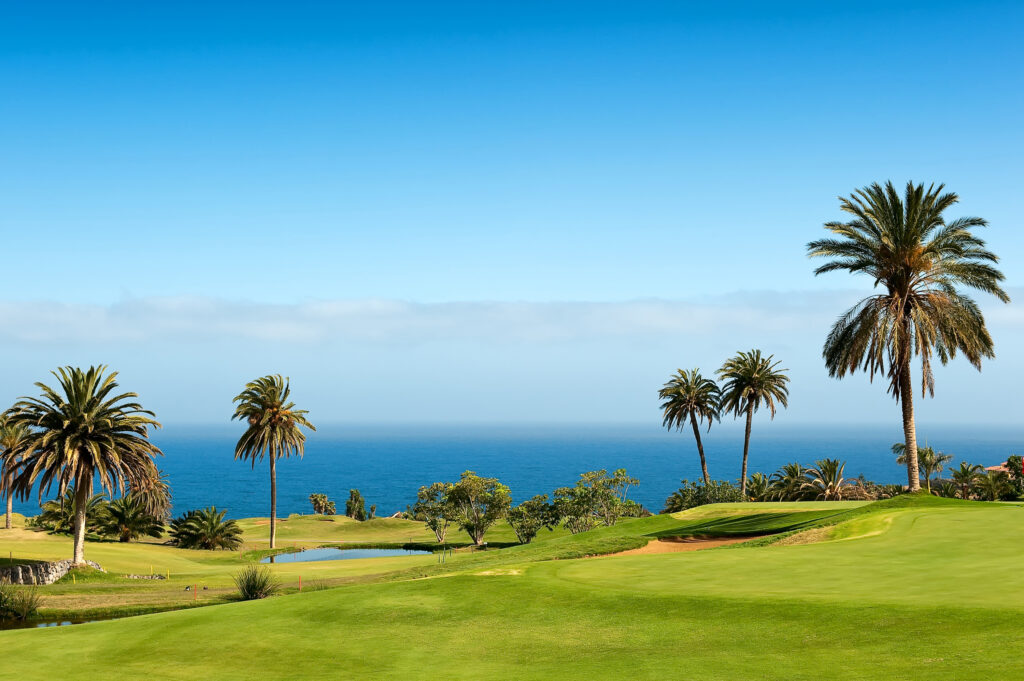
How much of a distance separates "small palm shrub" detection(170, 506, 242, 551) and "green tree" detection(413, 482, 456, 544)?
1730 cm

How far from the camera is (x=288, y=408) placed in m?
71.3

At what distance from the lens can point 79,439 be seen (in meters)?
44.4

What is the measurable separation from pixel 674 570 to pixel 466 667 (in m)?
10.0

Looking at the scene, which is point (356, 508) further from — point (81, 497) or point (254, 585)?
point (254, 585)

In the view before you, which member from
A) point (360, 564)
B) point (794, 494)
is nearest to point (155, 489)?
point (360, 564)

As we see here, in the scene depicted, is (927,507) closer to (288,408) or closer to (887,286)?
(887,286)

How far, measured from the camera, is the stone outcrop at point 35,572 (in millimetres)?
38594

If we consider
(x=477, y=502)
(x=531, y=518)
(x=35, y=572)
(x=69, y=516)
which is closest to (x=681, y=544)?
(x=35, y=572)

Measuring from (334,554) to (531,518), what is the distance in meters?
17.7

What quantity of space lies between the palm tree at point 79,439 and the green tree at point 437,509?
33.0 meters

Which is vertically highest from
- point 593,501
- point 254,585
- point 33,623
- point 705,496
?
point 705,496

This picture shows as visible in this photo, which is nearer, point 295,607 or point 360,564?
point 295,607

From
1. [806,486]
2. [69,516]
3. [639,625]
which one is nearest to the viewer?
[639,625]

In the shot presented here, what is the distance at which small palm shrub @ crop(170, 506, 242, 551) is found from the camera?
66875 mm
